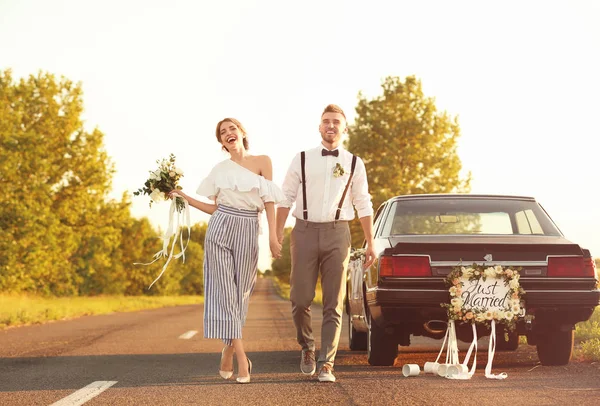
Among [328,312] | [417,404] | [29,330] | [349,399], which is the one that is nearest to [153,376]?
[328,312]

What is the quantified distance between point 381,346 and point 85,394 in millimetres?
2936

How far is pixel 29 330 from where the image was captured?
13586mm

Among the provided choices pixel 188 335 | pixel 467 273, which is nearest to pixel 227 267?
pixel 467 273

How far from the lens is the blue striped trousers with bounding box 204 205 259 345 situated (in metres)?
6.30

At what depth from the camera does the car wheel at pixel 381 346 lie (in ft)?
24.0

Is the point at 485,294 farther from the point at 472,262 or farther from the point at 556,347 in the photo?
the point at 556,347

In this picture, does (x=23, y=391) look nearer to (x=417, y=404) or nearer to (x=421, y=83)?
(x=417, y=404)

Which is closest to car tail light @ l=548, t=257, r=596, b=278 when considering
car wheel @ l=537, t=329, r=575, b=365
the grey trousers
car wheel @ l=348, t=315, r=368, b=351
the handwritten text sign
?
the handwritten text sign

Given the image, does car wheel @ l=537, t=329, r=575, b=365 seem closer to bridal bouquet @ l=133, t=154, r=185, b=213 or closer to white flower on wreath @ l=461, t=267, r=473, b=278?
white flower on wreath @ l=461, t=267, r=473, b=278

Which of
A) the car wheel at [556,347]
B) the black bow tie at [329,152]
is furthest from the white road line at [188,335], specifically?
the black bow tie at [329,152]

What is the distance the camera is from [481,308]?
21.4 ft

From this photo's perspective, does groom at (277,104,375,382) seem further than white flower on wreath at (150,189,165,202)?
No

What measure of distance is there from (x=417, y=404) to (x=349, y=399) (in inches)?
19.6

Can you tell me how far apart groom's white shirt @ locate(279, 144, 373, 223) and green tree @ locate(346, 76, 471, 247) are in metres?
30.5
